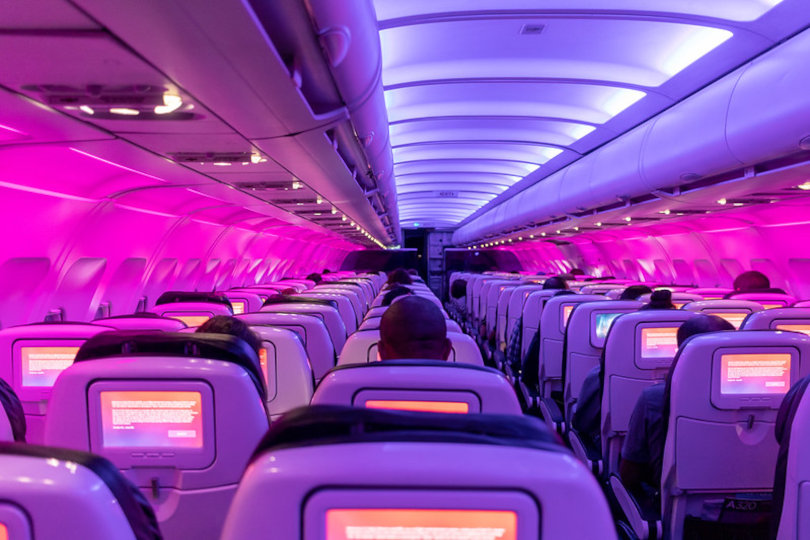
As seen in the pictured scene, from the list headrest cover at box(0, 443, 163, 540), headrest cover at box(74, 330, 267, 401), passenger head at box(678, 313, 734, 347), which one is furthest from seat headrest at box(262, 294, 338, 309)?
headrest cover at box(0, 443, 163, 540)

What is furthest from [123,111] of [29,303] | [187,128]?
[29,303]

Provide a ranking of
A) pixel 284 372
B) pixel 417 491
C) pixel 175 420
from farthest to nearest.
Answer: pixel 284 372 → pixel 175 420 → pixel 417 491

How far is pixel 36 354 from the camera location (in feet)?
11.4

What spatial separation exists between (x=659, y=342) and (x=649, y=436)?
2.98ft

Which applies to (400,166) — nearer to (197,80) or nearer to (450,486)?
(197,80)

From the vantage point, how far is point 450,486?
0.96 m

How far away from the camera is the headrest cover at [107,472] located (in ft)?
3.43

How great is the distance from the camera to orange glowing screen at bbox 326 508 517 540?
3.22 feet

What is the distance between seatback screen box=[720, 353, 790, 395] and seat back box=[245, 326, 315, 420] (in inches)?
87.0

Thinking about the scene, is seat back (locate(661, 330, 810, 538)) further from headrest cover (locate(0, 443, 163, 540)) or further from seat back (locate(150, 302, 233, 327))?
seat back (locate(150, 302, 233, 327))

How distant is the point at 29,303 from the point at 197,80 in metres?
5.47

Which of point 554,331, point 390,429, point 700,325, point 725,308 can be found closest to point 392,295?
point 554,331

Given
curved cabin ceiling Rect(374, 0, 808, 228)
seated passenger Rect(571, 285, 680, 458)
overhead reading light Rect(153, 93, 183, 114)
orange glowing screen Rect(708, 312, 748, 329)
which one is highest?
curved cabin ceiling Rect(374, 0, 808, 228)

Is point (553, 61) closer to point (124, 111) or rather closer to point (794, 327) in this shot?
point (794, 327)
